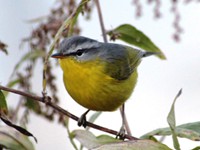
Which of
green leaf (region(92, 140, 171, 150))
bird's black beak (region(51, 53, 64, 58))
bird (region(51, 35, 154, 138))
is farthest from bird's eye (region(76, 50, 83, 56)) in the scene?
green leaf (region(92, 140, 171, 150))

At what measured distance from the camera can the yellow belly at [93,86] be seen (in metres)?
1.67

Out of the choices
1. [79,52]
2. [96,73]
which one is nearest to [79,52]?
[79,52]

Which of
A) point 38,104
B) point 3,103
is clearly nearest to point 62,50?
point 38,104

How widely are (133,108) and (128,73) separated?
3420 mm

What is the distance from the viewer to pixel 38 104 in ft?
4.79

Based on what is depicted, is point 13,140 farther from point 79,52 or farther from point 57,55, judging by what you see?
point 79,52

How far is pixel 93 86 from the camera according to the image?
5.73ft

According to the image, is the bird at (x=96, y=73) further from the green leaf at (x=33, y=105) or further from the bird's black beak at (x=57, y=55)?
the green leaf at (x=33, y=105)

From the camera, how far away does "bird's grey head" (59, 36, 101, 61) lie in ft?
5.14

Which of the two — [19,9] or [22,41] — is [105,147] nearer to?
[22,41]

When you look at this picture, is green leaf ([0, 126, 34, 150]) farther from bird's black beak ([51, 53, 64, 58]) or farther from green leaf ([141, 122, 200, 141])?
bird's black beak ([51, 53, 64, 58])

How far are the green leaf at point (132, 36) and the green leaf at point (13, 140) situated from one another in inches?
20.0

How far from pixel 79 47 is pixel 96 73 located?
138 mm

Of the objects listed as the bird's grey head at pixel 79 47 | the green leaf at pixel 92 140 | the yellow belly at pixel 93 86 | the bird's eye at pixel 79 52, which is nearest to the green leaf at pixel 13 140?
the green leaf at pixel 92 140
